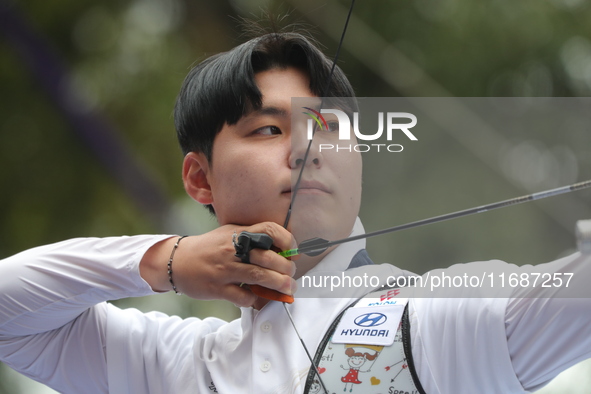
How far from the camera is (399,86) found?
0.54m

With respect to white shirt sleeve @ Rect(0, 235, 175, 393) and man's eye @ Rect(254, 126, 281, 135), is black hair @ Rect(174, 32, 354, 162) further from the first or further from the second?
white shirt sleeve @ Rect(0, 235, 175, 393)

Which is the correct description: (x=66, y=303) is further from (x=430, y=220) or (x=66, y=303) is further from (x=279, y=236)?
(x=430, y=220)

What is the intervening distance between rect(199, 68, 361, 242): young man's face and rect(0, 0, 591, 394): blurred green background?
0.13ft

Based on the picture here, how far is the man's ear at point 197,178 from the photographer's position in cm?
71

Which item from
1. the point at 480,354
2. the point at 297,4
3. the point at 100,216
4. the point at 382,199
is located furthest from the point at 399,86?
the point at 100,216

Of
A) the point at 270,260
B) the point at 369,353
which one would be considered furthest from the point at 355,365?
the point at 270,260

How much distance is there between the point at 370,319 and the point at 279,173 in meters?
0.16

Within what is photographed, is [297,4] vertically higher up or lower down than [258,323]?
higher up

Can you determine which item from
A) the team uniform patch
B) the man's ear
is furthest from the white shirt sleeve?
the team uniform patch

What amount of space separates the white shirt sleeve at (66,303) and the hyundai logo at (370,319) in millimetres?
213

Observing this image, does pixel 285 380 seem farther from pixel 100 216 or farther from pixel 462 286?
pixel 100 216

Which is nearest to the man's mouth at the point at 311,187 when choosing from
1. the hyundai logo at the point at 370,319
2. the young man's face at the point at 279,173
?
the young man's face at the point at 279,173

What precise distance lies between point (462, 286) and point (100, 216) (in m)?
1.16

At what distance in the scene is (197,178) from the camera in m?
0.71
